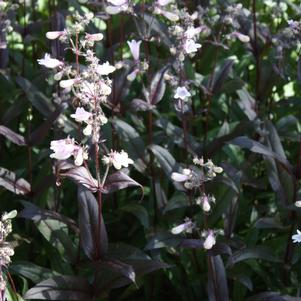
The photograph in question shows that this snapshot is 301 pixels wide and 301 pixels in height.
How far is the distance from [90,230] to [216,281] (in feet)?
2.16

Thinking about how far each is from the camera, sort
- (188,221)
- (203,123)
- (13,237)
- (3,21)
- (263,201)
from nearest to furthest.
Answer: (188,221)
(13,237)
(3,21)
(263,201)
(203,123)

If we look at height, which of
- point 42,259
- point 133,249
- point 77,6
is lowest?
point 42,259

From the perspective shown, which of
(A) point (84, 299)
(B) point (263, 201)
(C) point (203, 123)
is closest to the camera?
(A) point (84, 299)

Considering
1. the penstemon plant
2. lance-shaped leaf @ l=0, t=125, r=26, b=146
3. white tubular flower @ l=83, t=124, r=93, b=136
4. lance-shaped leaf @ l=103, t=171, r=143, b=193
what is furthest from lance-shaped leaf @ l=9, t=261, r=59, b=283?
white tubular flower @ l=83, t=124, r=93, b=136

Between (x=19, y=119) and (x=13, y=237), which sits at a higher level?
(x=19, y=119)

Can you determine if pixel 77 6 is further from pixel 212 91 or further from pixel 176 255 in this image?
pixel 176 255

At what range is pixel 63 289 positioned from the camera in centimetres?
311

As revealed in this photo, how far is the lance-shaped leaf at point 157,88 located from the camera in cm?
371

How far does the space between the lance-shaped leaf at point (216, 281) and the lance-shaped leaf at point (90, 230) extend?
1.72 ft

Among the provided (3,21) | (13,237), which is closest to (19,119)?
(3,21)

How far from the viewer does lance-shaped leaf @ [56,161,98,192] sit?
276 cm

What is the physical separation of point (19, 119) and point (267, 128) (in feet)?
5.63

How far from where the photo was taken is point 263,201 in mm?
4301

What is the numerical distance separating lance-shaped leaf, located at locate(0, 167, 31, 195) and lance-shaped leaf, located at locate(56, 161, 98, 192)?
26.9 inches
